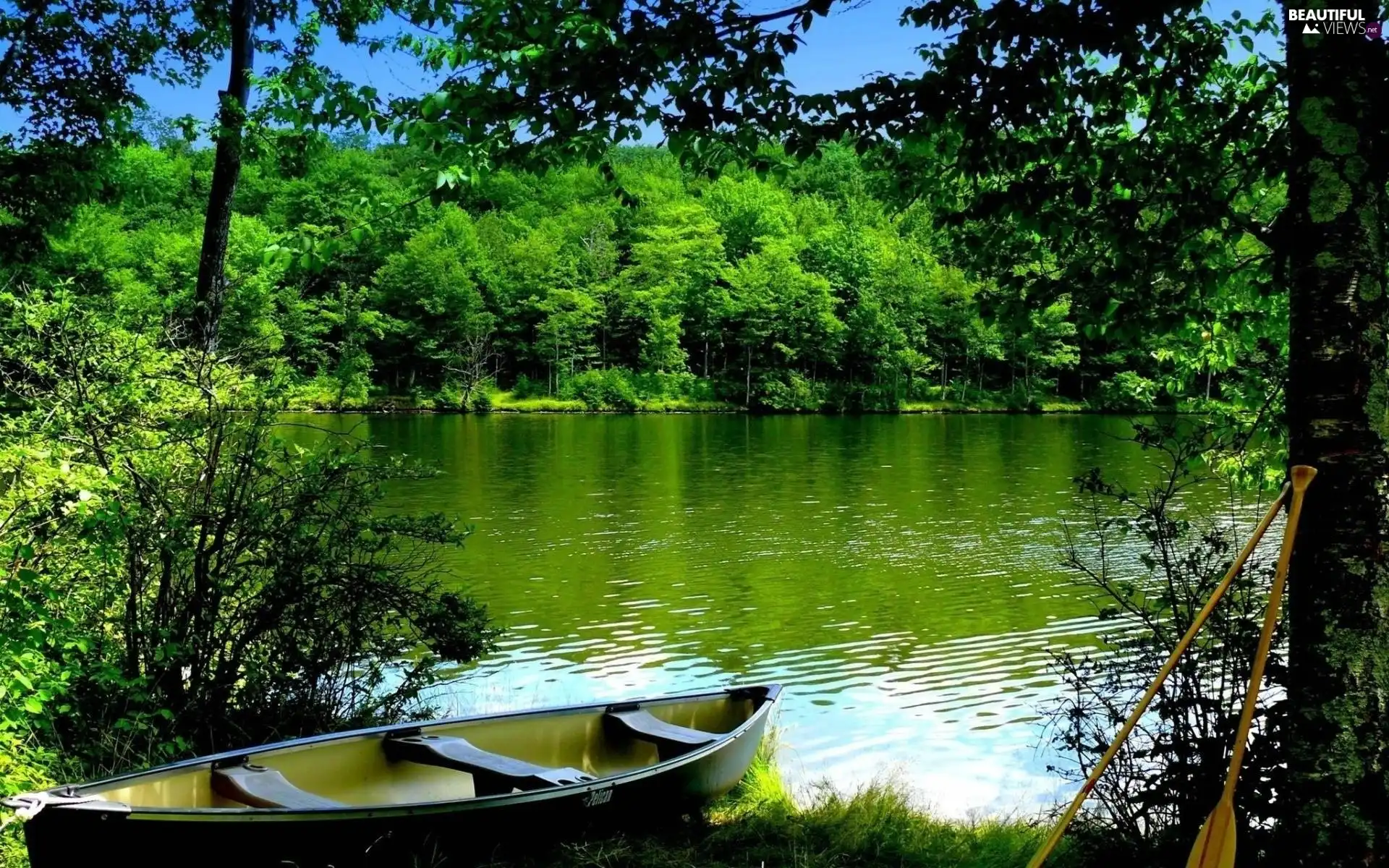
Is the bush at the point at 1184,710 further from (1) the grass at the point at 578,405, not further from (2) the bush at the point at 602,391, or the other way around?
(2) the bush at the point at 602,391

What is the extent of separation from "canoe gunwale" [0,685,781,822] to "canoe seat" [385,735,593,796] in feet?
0.34

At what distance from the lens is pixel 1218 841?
3.09 m

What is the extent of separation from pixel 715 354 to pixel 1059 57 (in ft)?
247

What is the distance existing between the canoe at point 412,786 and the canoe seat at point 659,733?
0.04ft

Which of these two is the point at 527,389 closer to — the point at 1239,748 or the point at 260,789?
the point at 260,789

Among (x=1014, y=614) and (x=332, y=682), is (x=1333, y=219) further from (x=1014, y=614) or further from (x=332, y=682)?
(x=1014, y=614)

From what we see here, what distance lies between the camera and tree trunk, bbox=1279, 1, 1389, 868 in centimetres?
317

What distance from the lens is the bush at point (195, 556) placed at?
5.69 metres

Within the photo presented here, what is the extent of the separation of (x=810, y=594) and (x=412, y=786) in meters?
10.1

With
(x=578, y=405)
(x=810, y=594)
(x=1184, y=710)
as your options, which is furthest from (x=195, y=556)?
(x=578, y=405)

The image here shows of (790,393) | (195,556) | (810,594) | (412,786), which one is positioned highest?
(790,393)

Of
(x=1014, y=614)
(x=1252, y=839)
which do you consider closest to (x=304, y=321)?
(x=1014, y=614)

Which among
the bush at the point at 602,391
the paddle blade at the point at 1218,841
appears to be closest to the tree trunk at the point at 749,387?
the bush at the point at 602,391

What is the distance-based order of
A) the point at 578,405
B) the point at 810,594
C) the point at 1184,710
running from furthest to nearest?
the point at 578,405
the point at 810,594
the point at 1184,710
